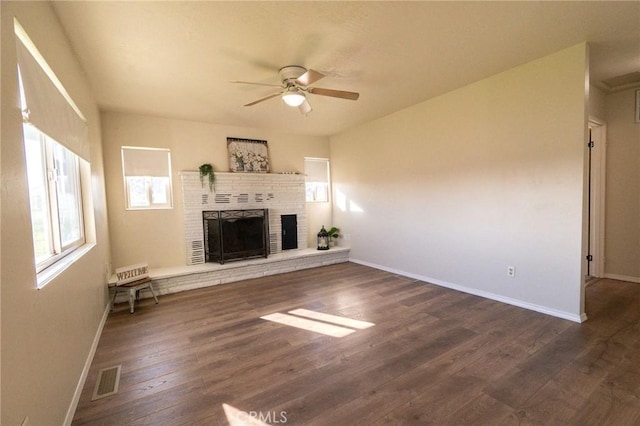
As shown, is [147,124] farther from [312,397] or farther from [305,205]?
[312,397]

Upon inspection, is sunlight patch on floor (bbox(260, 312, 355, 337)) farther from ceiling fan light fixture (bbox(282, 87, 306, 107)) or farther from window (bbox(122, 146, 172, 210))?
window (bbox(122, 146, 172, 210))

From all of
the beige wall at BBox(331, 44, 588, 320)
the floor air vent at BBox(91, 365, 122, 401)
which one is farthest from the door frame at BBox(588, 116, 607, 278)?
the floor air vent at BBox(91, 365, 122, 401)

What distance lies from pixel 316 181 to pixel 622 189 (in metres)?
4.80

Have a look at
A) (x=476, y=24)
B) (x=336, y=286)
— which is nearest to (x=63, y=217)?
(x=336, y=286)

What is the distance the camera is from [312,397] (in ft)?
6.16

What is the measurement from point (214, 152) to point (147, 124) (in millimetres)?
1043

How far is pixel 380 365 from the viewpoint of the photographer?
2197mm

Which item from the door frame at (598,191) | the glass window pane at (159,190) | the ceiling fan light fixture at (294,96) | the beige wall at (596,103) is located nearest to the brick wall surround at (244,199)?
the glass window pane at (159,190)

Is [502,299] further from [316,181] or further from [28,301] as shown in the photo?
[28,301]

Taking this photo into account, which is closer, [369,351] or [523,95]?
[369,351]

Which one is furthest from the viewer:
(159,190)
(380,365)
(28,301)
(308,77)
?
(159,190)

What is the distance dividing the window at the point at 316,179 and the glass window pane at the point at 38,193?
4.32 meters

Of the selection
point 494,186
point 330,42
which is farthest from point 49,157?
point 494,186

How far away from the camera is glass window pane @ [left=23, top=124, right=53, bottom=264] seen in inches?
66.9
